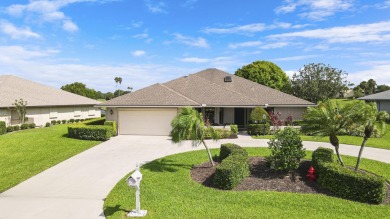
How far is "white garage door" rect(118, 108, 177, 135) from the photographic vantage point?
23.5m

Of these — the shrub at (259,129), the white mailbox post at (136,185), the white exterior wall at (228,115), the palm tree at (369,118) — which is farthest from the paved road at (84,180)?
the white exterior wall at (228,115)

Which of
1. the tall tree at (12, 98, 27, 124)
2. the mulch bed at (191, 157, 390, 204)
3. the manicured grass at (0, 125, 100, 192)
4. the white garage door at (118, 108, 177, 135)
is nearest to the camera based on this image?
the mulch bed at (191, 157, 390, 204)

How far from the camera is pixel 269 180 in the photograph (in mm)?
11000

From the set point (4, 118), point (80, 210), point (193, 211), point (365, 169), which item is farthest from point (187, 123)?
point (4, 118)

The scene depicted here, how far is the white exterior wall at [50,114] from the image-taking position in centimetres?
2824

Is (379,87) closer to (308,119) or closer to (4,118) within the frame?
(308,119)

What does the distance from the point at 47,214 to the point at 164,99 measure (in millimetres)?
16290

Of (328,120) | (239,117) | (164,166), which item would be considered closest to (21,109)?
(164,166)

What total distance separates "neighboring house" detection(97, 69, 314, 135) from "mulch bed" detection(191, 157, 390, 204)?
35.7 ft

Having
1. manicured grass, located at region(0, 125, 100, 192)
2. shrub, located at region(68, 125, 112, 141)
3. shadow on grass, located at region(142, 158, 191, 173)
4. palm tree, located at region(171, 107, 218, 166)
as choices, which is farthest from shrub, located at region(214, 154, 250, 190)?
shrub, located at region(68, 125, 112, 141)

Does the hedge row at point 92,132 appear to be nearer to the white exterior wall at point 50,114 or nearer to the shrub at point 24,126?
the shrub at point 24,126

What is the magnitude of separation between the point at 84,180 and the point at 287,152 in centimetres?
861

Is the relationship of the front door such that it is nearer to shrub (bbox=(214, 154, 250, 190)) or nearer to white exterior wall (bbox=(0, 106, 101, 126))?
shrub (bbox=(214, 154, 250, 190))

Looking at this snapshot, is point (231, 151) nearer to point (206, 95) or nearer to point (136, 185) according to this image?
point (136, 185)
